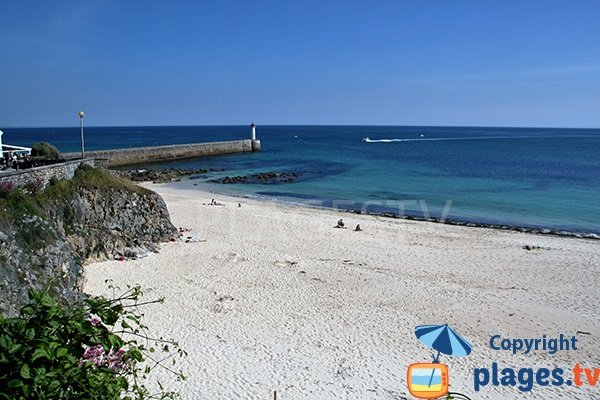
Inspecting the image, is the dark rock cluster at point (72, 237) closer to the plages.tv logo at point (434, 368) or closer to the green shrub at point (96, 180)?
the green shrub at point (96, 180)

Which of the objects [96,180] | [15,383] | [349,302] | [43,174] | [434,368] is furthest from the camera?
[96,180]

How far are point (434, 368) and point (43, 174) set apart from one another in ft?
40.9

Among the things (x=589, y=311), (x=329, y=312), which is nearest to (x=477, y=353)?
(x=329, y=312)

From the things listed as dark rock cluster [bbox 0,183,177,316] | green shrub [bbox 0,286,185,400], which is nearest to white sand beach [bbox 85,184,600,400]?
dark rock cluster [bbox 0,183,177,316]

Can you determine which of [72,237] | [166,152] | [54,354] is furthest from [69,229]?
[166,152]

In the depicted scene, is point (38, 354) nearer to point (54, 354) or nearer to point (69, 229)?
point (54, 354)

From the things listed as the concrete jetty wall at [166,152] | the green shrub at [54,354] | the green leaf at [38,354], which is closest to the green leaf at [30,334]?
the green shrub at [54,354]

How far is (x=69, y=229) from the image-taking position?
15539 mm

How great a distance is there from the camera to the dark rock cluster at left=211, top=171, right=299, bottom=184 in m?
42.3

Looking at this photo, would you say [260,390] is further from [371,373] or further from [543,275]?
[543,275]

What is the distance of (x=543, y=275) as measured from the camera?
1680 centimetres

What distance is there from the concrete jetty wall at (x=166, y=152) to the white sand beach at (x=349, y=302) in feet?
105

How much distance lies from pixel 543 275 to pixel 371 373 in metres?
9.75

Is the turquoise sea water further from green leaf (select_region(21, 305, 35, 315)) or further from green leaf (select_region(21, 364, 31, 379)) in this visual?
green leaf (select_region(21, 364, 31, 379))
